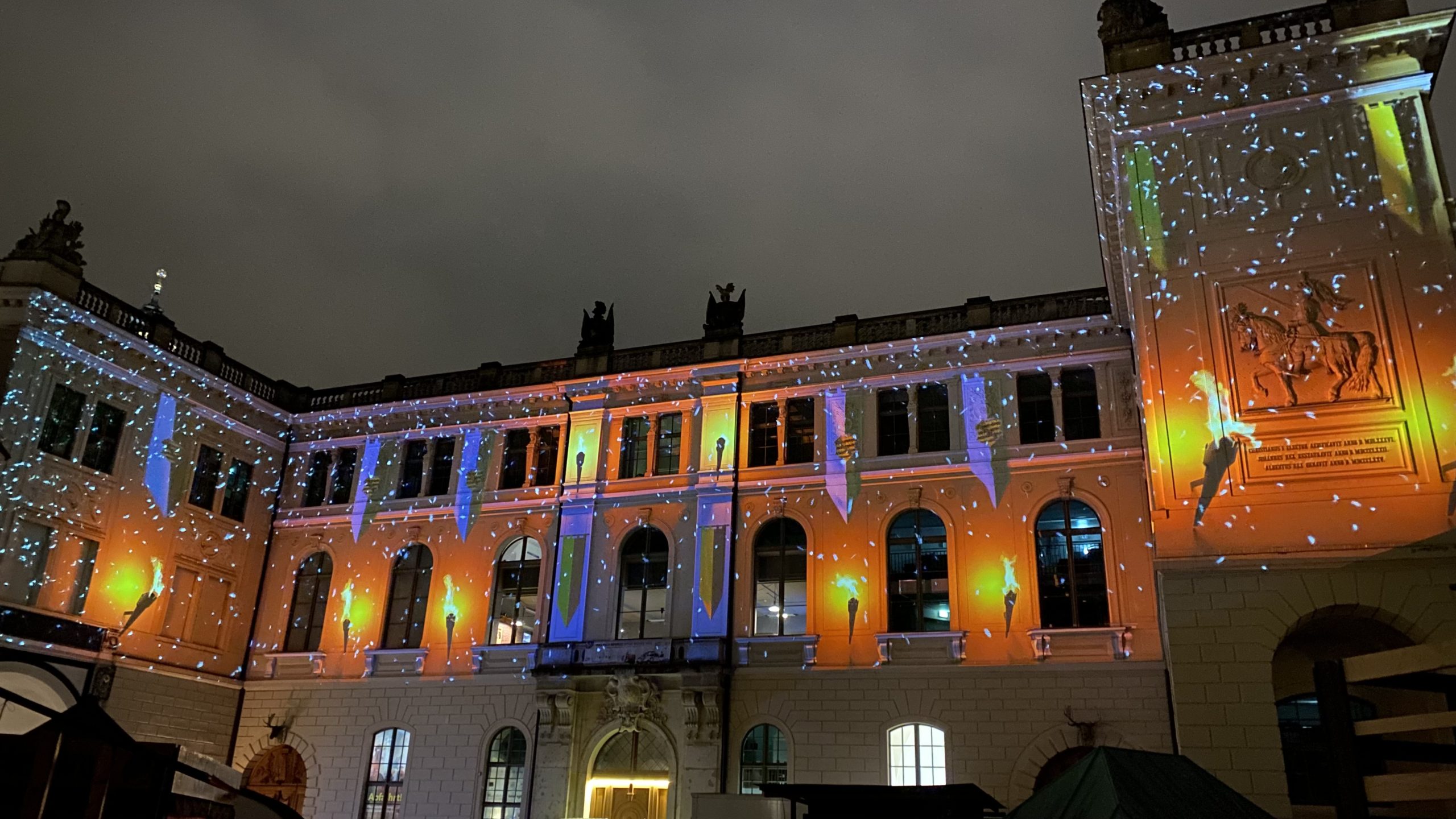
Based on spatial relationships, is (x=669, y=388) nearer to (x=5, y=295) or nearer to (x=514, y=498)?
(x=514, y=498)

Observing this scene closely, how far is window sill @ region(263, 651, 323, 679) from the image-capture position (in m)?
24.5

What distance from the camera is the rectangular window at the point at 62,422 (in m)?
20.9

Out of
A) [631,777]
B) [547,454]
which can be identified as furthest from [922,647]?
[547,454]

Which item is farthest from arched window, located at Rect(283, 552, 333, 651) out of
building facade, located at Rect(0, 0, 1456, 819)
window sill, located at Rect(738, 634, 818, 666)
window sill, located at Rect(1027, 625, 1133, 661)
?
window sill, located at Rect(1027, 625, 1133, 661)

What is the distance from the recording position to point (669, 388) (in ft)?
79.0

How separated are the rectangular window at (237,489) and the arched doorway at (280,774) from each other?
19.0 ft

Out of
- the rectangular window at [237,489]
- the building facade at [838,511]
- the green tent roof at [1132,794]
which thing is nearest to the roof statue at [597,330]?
the building facade at [838,511]

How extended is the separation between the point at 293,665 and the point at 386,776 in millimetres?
3897

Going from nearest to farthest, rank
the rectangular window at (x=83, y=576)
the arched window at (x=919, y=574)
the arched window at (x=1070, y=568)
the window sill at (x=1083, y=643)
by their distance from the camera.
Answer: the window sill at (x=1083, y=643), the arched window at (x=1070, y=568), the arched window at (x=919, y=574), the rectangular window at (x=83, y=576)

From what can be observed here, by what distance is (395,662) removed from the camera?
78.4 ft

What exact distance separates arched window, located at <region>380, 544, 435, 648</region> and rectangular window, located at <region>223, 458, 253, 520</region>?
4.35m

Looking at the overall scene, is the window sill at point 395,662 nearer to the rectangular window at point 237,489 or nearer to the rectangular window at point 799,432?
the rectangular window at point 237,489

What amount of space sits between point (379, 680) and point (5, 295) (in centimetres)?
1121

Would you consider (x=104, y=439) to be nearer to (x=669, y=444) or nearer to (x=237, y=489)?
(x=237, y=489)
